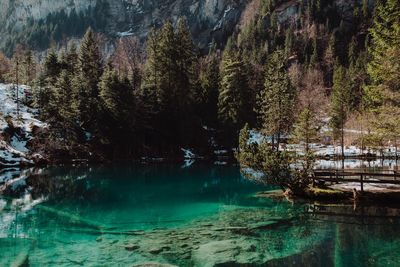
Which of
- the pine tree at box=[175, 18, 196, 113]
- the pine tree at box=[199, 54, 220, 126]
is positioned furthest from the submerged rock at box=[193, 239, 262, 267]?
the pine tree at box=[199, 54, 220, 126]

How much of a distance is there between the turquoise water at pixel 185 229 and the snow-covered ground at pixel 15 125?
2144cm

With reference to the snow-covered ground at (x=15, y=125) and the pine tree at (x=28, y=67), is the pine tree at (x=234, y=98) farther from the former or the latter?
the pine tree at (x=28, y=67)

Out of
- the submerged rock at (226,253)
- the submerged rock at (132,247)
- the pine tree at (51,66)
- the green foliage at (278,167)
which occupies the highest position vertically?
the pine tree at (51,66)

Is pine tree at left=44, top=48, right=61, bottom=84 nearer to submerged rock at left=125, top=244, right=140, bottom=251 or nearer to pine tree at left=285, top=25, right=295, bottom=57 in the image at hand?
submerged rock at left=125, top=244, right=140, bottom=251

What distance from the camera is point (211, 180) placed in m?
42.2

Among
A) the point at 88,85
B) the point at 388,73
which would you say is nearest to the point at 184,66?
the point at 88,85

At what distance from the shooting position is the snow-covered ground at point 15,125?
55000 millimetres

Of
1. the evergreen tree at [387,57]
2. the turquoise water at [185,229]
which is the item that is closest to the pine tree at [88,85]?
the turquoise water at [185,229]

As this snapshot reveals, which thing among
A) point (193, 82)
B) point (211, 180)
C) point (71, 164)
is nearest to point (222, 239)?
point (211, 180)

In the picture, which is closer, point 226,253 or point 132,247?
point 226,253

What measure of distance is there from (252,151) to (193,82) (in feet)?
156

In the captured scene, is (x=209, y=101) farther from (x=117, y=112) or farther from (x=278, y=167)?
(x=278, y=167)

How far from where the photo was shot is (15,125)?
61500 millimetres

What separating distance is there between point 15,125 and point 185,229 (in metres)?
50.3
